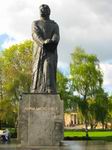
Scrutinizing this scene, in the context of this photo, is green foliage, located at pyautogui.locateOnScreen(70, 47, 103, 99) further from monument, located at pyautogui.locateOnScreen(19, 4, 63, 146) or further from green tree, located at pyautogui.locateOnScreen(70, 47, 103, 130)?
monument, located at pyautogui.locateOnScreen(19, 4, 63, 146)

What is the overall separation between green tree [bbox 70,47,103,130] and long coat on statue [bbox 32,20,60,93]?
133 ft

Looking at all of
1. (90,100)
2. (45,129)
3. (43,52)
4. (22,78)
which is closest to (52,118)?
(45,129)

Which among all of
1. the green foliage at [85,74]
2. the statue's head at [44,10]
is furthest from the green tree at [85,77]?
the statue's head at [44,10]

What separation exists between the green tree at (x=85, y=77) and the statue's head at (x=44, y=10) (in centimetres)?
4042

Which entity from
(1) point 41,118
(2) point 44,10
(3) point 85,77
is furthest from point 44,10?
(3) point 85,77

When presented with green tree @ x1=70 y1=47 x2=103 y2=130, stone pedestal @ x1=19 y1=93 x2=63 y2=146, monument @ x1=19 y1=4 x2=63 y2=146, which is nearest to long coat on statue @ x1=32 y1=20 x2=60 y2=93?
monument @ x1=19 y1=4 x2=63 y2=146

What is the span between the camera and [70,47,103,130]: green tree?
60.2 meters

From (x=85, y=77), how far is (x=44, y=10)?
136 feet

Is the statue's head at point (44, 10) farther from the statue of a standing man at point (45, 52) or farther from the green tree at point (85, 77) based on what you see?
the green tree at point (85, 77)

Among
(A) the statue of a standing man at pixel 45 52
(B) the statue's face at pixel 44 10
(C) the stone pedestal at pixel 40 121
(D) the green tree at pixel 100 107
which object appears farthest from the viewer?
(D) the green tree at pixel 100 107

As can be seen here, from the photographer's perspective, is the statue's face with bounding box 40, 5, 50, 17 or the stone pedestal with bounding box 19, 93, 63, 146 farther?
the statue's face with bounding box 40, 5, 50, 17

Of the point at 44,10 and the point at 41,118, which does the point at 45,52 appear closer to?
the point at 44,10

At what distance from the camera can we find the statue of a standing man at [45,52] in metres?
18.8

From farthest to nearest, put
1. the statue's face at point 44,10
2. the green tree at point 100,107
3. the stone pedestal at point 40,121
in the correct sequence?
the green tree at point 100,107, the statue's face at point 44,10, the stone pedestal at point 40,121
